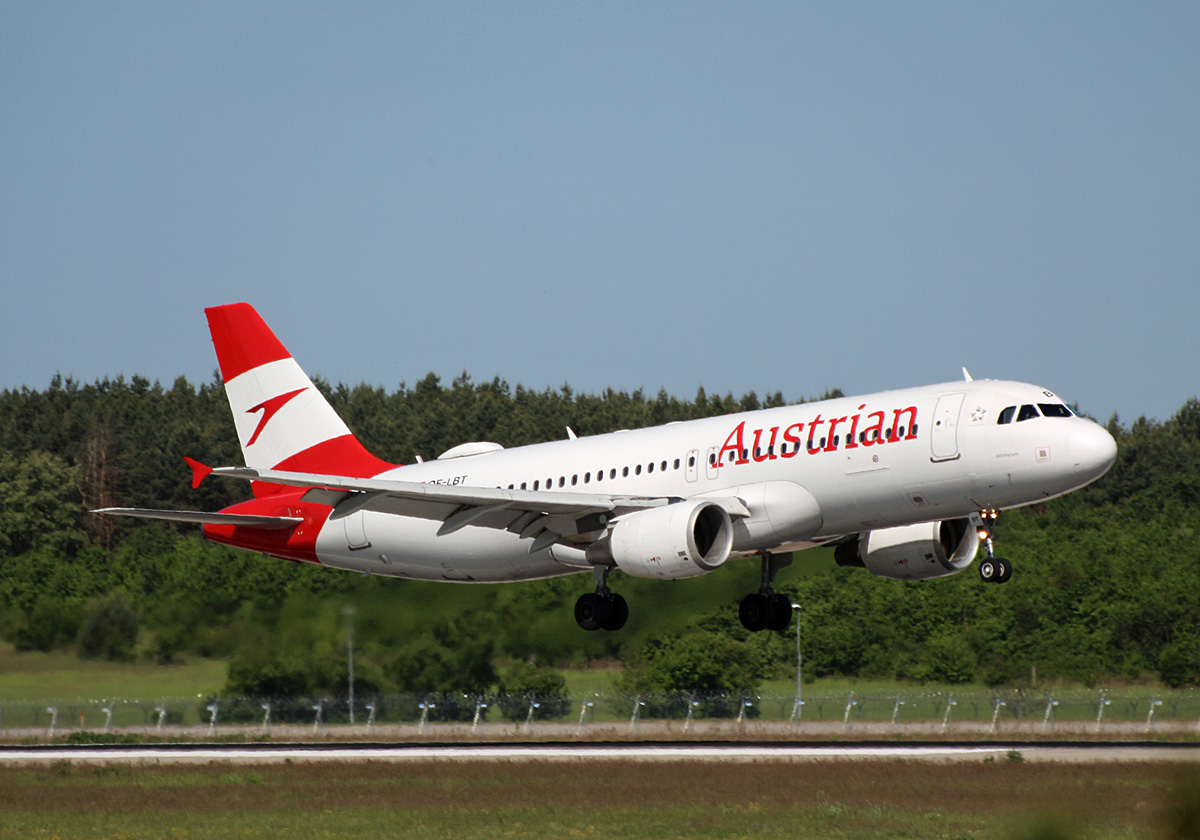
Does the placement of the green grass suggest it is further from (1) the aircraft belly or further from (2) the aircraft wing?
(2) the aircraft wing

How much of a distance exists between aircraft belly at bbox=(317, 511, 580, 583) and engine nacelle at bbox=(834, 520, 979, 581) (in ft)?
25.9

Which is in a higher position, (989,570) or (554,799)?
(989,570)

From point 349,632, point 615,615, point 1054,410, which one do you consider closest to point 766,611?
point 615,615

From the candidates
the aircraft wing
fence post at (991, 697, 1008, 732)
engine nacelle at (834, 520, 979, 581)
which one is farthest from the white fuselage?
fence post at (991, 697, 1008, 732)

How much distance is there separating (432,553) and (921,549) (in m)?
12.9

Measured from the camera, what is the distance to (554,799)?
35.3 meters

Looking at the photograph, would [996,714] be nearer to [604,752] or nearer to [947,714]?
[947,714]

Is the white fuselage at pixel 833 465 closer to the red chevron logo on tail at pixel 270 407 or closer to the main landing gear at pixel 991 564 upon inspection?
the main landing gear at pixel 991 564

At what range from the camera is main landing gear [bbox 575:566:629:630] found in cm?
3578

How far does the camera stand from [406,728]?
176 feet

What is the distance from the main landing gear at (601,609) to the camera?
35781 millimetres

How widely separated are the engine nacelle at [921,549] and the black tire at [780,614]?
7.42 ft

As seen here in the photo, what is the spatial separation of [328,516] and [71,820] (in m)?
11.1

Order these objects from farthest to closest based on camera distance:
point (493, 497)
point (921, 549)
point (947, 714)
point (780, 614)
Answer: point (947, 714) → point (780, 614) → point (921, 549) → point (493, 497)
